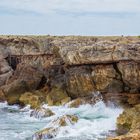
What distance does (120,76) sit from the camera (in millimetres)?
40375

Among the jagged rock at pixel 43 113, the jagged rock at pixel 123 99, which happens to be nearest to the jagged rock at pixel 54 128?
the jagged rock at pixel 43 113

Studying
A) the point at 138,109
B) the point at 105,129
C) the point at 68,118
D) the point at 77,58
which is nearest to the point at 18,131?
the point at 68,118

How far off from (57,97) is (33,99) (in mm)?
2906

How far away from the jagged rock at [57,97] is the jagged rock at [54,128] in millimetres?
12526

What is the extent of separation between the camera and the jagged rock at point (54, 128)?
28206 mm

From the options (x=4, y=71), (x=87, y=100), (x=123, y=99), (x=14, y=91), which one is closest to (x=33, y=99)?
(x=14, y=91)

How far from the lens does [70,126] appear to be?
30.6 meters

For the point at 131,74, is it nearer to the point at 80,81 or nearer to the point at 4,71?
the point at 80,81

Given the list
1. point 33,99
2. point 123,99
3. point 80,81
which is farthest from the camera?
point 33,99

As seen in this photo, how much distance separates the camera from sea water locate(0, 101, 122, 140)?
29531 mm

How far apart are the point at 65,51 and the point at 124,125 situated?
1523 centimetres

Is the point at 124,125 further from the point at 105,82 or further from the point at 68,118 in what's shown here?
the point at 105,82

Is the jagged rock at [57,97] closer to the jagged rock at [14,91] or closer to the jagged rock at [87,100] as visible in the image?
the jagged rock at [87,100]

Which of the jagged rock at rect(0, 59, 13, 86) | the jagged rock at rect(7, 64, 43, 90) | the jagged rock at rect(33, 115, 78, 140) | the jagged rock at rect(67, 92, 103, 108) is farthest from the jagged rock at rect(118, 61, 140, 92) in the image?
the jagged rock at rect(0, 59, 13, 86)
